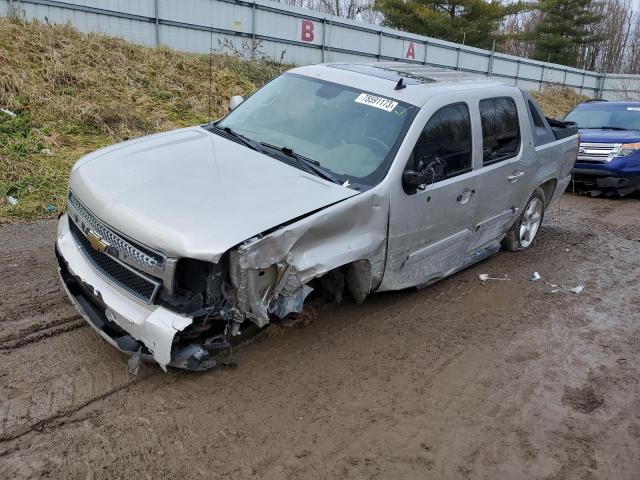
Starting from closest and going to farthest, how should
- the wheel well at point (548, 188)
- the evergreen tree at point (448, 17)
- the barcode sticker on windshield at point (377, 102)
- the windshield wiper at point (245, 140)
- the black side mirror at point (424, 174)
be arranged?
the black side mirror at point (424, 174), the windshield wiper at point (245, 140), the barcode sticker on windshield at point (377, 102), the wheel well at point (548, 188), the evergreen tree at point (448, 17)

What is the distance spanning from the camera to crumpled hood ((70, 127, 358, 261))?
3070mm

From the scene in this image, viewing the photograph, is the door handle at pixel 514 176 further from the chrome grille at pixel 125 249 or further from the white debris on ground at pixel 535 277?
the chrome grille at pixel 125 249

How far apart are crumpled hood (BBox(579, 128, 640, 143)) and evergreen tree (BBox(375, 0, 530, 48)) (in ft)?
78.8

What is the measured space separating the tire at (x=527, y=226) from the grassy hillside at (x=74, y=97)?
17.6ft

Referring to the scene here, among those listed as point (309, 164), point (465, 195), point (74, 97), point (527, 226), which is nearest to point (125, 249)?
point (309, 164)

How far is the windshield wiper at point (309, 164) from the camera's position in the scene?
3910 millimetres

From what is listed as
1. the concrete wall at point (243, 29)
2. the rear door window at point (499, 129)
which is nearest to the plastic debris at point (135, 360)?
the rear door window at point (499, 129)

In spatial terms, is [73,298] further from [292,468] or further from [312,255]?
[292,468]

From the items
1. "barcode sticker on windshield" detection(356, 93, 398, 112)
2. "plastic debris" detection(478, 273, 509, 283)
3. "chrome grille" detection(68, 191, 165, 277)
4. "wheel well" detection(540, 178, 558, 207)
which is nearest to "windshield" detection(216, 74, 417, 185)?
"barcode sticker on windshield" detection(356, 93, 398, 112)

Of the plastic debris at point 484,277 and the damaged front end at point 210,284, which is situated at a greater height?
the damaged front end at point 210,284

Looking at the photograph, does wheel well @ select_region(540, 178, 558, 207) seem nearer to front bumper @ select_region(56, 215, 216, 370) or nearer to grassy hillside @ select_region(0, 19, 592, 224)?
front bumper @ select_region(56, 215, 216, 370)

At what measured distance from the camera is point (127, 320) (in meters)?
3.16

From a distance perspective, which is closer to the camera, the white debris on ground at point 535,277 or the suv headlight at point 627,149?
the white debris on ground at point 535,277

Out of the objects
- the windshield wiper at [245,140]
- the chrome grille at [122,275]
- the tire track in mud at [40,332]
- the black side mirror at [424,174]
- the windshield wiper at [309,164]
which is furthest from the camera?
the windshield wiper at [245,140]
